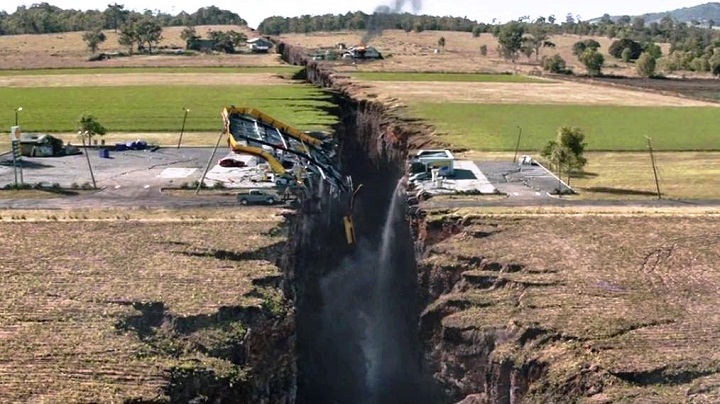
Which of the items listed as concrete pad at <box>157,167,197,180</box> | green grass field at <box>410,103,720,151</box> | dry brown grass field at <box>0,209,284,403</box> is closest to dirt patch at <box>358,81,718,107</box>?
green grass field at <box>410,103,720,151</box>

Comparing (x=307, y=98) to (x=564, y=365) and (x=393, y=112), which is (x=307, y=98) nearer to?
(x=393, y=112)

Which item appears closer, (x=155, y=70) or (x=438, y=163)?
(x=438, y=163)

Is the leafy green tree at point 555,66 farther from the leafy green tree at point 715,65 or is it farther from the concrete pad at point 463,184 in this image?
the concrete pad at point 463,184

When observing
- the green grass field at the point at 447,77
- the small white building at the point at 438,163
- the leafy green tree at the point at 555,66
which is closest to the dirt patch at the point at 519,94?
the green grass field at the point at 447,77

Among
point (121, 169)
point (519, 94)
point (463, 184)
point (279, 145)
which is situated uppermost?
point (279, 145)

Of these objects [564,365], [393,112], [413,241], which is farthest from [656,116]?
[564,365]

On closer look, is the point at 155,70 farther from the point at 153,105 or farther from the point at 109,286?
the point at 109,286

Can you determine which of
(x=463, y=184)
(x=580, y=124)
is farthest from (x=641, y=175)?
(x=580, y=124)
